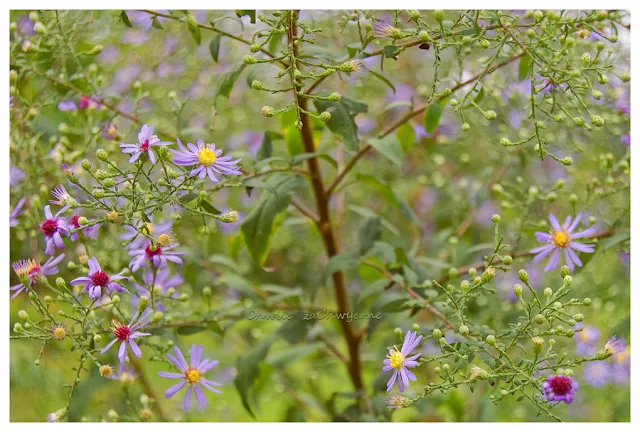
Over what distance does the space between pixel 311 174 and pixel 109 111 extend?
0.24 meters

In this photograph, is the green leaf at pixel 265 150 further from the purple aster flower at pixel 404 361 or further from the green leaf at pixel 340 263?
the purple aster flower at pixel 404 361

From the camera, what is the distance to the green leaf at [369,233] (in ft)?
2.34

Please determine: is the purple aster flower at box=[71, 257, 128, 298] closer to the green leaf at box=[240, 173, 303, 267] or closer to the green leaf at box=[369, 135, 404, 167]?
the green leaf at box=[240, 173, 303, 267]

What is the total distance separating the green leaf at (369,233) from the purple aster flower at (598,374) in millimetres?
410

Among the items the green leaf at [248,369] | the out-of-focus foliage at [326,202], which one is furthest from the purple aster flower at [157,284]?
the green leaf at [248,369]

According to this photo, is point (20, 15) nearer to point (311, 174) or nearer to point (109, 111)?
point (109, 111)

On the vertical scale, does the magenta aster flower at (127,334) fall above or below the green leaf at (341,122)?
below

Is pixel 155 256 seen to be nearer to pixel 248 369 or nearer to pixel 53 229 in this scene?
pixel 53 229

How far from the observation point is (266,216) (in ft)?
2.08

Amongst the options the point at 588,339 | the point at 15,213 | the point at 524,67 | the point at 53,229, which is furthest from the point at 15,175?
the point at 588,339

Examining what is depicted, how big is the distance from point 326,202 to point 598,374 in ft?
1.63

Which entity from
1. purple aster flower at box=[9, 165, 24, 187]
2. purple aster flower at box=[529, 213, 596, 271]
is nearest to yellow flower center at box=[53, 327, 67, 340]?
purple aster flower at box=[9, 165, 24, 187]

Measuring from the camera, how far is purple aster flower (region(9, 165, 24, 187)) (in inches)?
27.3

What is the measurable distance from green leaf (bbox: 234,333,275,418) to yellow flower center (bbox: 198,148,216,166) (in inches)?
10.5
